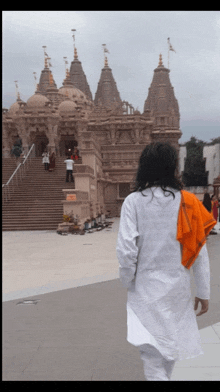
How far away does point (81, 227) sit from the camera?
53.9 ft

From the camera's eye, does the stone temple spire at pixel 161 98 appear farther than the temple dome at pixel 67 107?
Yes

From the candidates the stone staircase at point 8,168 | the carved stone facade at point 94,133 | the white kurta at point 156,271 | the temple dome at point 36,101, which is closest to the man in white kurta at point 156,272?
the white kurta at point 156,271

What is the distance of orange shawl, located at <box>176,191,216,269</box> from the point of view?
2.61 metres

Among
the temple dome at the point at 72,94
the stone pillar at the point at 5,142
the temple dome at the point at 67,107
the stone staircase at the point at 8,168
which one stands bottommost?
the stone staircase at the point at 8,168

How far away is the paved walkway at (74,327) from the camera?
3.41m

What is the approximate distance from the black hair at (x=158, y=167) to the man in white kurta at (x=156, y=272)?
46mm

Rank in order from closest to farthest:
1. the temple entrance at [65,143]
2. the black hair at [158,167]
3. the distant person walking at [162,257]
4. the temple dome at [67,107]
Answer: the distant person walking at [162,257]
the black hair at [158,167]
the temple dome at [67,107]
the temple entrance at [65,143]

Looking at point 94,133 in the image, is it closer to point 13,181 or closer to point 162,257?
point 13,181

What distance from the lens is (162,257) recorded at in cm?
263

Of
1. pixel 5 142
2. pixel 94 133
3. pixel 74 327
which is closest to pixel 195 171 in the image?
pixel 94 133

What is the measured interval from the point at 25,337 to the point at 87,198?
14555 millimetres

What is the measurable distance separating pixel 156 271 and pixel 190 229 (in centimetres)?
33

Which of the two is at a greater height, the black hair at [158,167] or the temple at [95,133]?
the temple at [95,133]

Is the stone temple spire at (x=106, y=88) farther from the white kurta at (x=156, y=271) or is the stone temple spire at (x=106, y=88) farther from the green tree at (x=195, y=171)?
the white kurta at (x=156, y=271)
